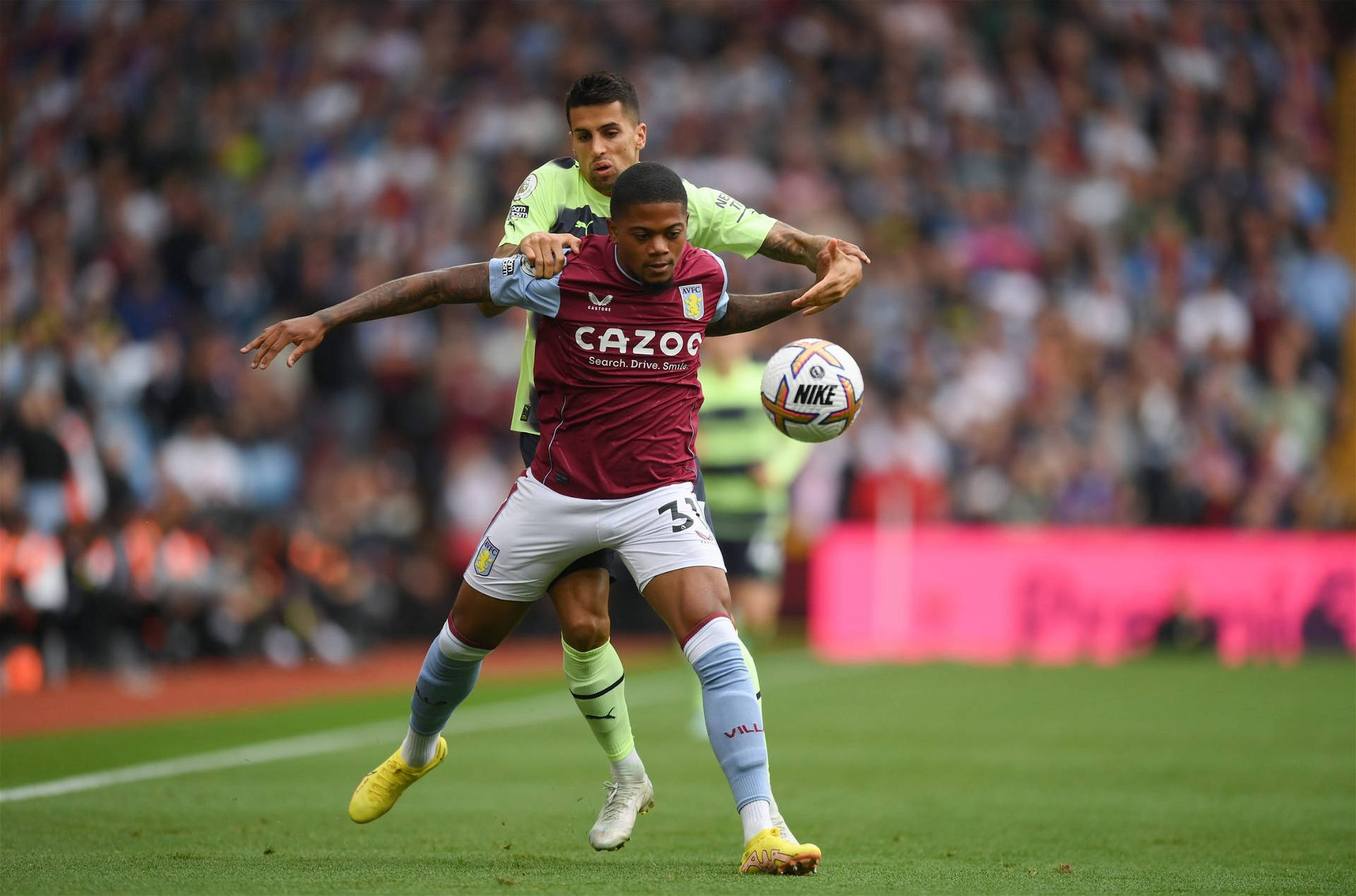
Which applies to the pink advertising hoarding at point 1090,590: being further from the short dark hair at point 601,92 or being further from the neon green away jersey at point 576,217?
the short dark hair at point 601,92

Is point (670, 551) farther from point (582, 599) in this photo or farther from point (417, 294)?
point (417, 294)

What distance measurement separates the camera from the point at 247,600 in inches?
627

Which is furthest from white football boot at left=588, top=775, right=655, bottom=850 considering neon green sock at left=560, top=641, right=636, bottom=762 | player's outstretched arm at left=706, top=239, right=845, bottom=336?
player's outstretched arm at left=706, top=239, right=845, bottom=336

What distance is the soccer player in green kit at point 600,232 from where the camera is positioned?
6.48 m

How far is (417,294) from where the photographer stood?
5.99m

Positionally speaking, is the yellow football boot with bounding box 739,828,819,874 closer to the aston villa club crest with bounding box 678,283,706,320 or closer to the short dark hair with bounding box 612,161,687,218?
the aston villa club crest with bounding box 678,283,706,320

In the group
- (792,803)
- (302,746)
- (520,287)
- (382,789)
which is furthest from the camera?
(302,746)

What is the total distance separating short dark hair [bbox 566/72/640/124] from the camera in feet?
21.2

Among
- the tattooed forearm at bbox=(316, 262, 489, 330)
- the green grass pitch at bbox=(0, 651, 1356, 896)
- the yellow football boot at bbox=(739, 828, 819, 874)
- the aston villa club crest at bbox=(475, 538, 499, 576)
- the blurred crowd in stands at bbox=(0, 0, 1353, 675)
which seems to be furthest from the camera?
the blurred crowd in stands at bbox=(0, 0, 1353, 675)

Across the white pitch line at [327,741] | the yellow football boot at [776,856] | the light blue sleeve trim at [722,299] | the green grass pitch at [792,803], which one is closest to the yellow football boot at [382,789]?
the green grass pitch at [792,803]

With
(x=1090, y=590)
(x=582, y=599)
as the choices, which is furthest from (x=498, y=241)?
(x=582, y=599)

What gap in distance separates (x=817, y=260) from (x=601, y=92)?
3.24 feet

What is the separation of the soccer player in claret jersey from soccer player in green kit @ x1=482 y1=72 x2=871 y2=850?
0.63 ft

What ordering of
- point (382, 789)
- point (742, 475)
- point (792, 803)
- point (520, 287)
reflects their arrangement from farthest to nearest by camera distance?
point (742, 475), point (792, 803), point (382, 789), point (520, 287)
